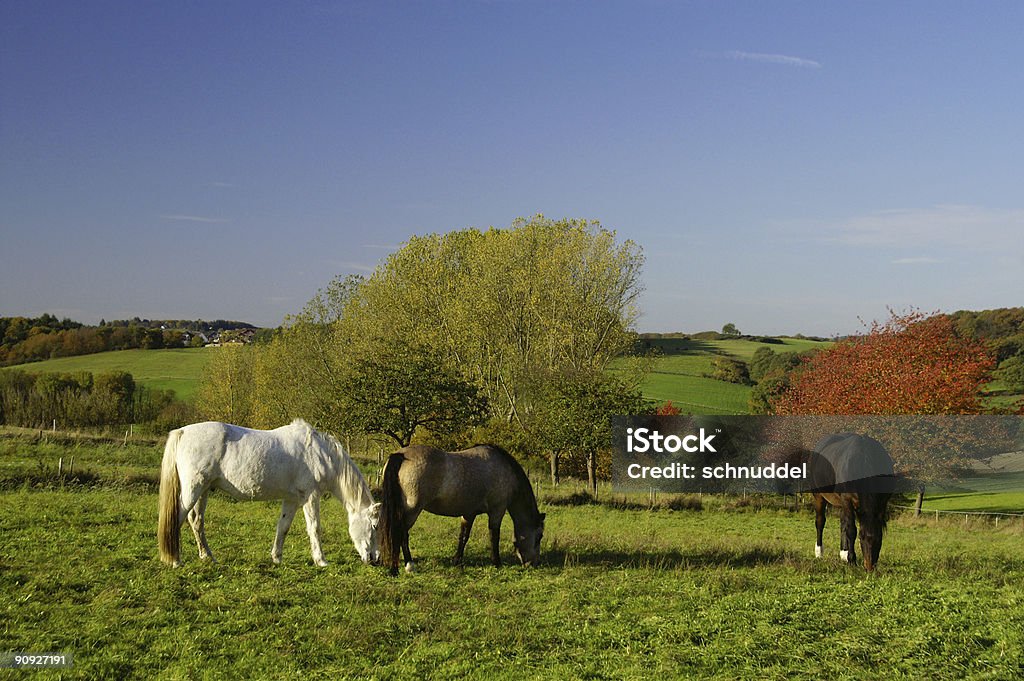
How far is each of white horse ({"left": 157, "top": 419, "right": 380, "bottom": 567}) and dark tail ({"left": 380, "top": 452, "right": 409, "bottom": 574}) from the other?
253 mm

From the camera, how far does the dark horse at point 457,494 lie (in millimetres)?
11695

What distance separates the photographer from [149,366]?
96188 millimetres

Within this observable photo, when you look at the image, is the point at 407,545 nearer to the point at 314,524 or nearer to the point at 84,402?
the point at 314,524

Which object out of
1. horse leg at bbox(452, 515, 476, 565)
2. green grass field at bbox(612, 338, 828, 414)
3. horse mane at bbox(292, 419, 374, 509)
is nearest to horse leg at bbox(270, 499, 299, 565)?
horse mane at bbox(292, 419, 374, 509)

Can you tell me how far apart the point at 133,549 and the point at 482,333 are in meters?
31.0

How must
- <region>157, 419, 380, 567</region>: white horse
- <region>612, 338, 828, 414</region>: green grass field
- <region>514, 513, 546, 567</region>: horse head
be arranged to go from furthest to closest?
<region>612, 338, 828, 414</region>: green grass field, <region>514, 513, 546, 567</region>: horse head, <region>157, 419, 380, 567</region>: white horse

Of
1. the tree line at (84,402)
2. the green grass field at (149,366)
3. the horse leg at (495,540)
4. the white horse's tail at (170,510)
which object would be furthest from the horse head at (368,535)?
the green grass field at (149,366)

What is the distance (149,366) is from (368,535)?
95648mm

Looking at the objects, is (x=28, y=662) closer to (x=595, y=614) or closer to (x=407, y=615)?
(x=407, y=615)

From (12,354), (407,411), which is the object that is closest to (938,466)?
(407,411)

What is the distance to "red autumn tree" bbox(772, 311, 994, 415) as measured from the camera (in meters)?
29.0

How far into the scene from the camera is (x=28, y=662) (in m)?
7.04

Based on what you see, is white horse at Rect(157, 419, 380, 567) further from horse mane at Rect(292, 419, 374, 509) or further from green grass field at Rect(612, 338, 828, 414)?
green grass field at Rect(612, 338, 828, 414)

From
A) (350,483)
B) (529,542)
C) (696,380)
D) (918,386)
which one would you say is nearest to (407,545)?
(350,483)
